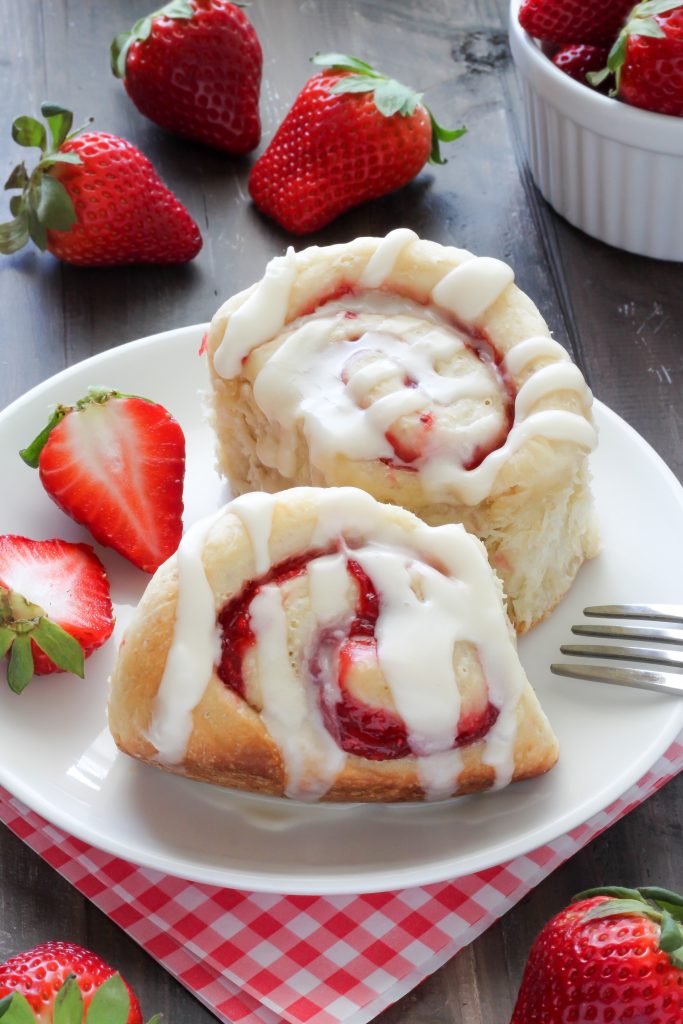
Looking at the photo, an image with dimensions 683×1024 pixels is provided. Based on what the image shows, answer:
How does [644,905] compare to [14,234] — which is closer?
[644,905]

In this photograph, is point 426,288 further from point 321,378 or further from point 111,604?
point 111,604

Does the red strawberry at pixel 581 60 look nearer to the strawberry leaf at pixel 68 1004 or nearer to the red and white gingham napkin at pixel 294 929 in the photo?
the red and white gingham napkin at pixel 294 929

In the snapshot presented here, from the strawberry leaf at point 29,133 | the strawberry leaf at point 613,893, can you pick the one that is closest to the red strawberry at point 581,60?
the strawberry leaf at point 29,133

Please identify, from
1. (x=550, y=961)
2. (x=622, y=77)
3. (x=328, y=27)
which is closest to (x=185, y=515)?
(x=550, y=961)

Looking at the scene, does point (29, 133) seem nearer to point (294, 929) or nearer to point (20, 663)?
point (20, 663)

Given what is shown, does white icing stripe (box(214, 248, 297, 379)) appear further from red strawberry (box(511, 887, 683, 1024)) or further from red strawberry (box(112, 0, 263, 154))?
red strawberry (box(112, 0, 263, 154))

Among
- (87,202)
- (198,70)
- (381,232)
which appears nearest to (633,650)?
(381,232)

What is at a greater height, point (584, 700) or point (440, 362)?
point (440, 362)
